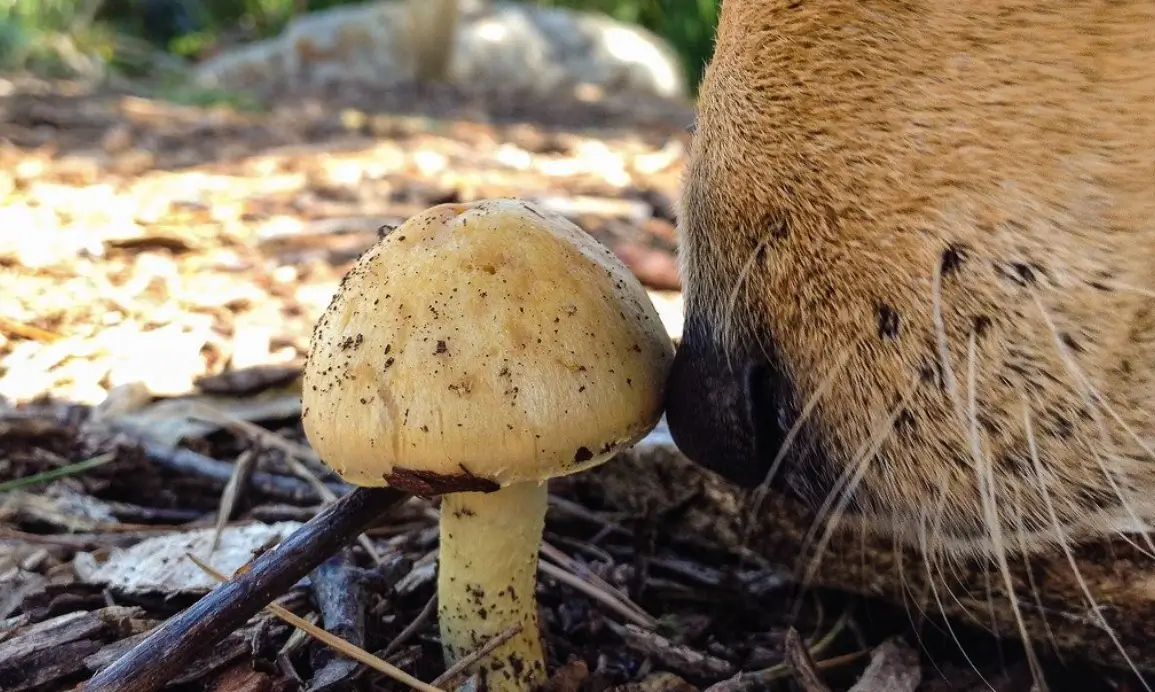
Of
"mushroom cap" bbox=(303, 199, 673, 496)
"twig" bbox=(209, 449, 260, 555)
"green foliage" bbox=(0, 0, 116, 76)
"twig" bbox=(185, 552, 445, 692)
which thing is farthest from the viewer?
"green foliage" bbox=(0, 0, 116, 76)

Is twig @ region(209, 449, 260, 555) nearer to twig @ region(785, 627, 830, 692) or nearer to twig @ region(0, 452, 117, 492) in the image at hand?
twig @ region(0, 452, 117, 492)

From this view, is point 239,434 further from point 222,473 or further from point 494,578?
point 494,578

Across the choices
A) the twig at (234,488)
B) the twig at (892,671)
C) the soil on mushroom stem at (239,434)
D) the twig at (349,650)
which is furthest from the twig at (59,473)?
the twig at (892,671)

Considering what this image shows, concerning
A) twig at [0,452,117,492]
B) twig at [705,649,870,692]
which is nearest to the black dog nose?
twig at [705,649,870,692]

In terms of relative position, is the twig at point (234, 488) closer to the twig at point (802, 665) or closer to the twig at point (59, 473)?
the twig at point (59, 473)

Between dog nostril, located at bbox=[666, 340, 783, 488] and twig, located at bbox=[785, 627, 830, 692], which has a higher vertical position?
dog nostril, located at bbox=[666, 340, 783, 488]
